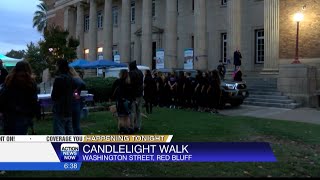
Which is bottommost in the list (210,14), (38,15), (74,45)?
(74,45)

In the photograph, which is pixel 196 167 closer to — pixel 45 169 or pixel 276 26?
pixel 45 169

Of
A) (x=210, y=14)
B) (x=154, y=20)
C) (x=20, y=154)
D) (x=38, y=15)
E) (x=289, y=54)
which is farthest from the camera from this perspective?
(x=38, y=15)

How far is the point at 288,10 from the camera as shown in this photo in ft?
82.5

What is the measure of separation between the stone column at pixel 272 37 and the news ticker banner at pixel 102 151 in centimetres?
1651

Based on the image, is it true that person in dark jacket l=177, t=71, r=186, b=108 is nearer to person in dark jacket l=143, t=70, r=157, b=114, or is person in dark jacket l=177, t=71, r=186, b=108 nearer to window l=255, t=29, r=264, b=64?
person in dark jacket l=143, t=70, r=157, b=114

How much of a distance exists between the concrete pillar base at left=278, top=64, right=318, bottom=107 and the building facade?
64cm

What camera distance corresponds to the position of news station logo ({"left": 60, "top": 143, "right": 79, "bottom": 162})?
6.12m

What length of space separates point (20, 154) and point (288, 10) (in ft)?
73.3

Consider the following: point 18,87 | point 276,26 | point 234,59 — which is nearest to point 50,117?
point 18,87

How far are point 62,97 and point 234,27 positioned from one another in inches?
751

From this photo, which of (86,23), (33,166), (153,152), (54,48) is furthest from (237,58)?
(86,23)

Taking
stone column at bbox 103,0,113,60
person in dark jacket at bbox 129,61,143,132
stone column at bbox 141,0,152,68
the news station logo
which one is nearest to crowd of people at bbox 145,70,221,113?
person in dark jacket at bbox 129,61,143,132

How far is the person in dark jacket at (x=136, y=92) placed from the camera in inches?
388

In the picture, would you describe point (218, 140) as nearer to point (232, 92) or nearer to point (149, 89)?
point (149, 89)
